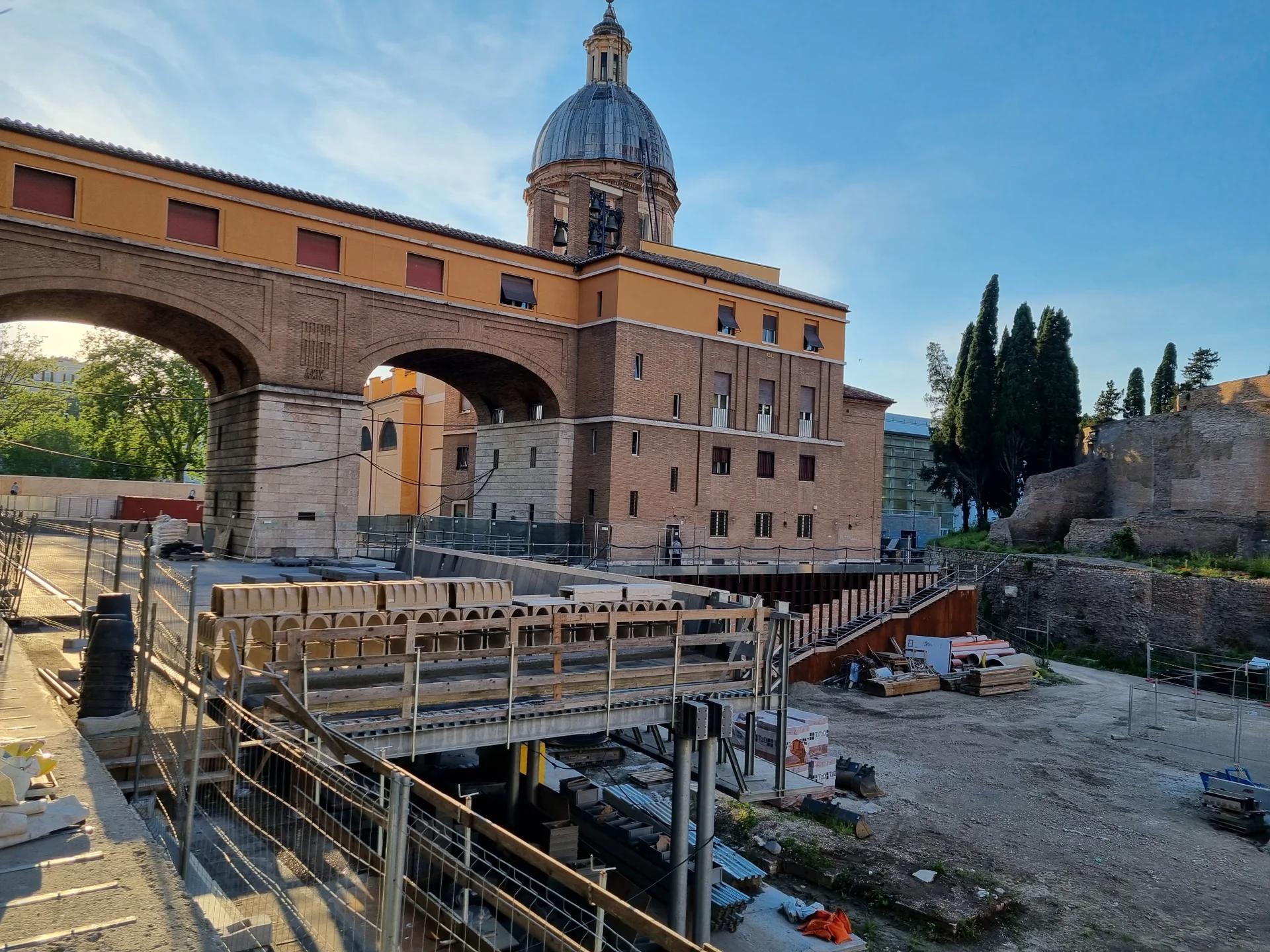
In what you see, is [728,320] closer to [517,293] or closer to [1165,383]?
[517,293]

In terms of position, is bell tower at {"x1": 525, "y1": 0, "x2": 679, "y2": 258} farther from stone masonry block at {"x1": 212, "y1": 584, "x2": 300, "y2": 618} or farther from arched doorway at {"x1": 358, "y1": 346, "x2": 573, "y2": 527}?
stone masonry block at {"x1": 212, "y1": 584, "x2": 300, "y2": 618}

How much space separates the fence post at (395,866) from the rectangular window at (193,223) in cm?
2603

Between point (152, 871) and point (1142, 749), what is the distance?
21785mm

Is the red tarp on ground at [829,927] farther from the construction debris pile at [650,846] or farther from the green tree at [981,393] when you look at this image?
the green tree at [981,393]

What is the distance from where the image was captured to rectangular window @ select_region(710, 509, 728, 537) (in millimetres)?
33344

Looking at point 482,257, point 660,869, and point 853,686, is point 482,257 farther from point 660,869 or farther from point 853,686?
point 660,869

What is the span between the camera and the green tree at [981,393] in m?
48.8

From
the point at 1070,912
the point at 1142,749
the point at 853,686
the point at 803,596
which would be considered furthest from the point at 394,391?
the point at 1070,912

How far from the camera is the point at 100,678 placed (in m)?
7.52

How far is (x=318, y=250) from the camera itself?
→ 88.8 feet

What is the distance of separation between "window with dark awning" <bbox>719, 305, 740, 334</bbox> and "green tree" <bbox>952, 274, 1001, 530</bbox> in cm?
2131

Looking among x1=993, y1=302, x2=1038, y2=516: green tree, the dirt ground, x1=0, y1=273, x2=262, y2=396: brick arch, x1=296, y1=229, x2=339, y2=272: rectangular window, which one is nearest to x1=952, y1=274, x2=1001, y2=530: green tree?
x1=993, y1=302, x2=1038, y2=516: green tree

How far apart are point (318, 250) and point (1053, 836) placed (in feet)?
84.4

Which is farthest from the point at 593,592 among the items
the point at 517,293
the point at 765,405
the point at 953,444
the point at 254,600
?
the point at 953,444
